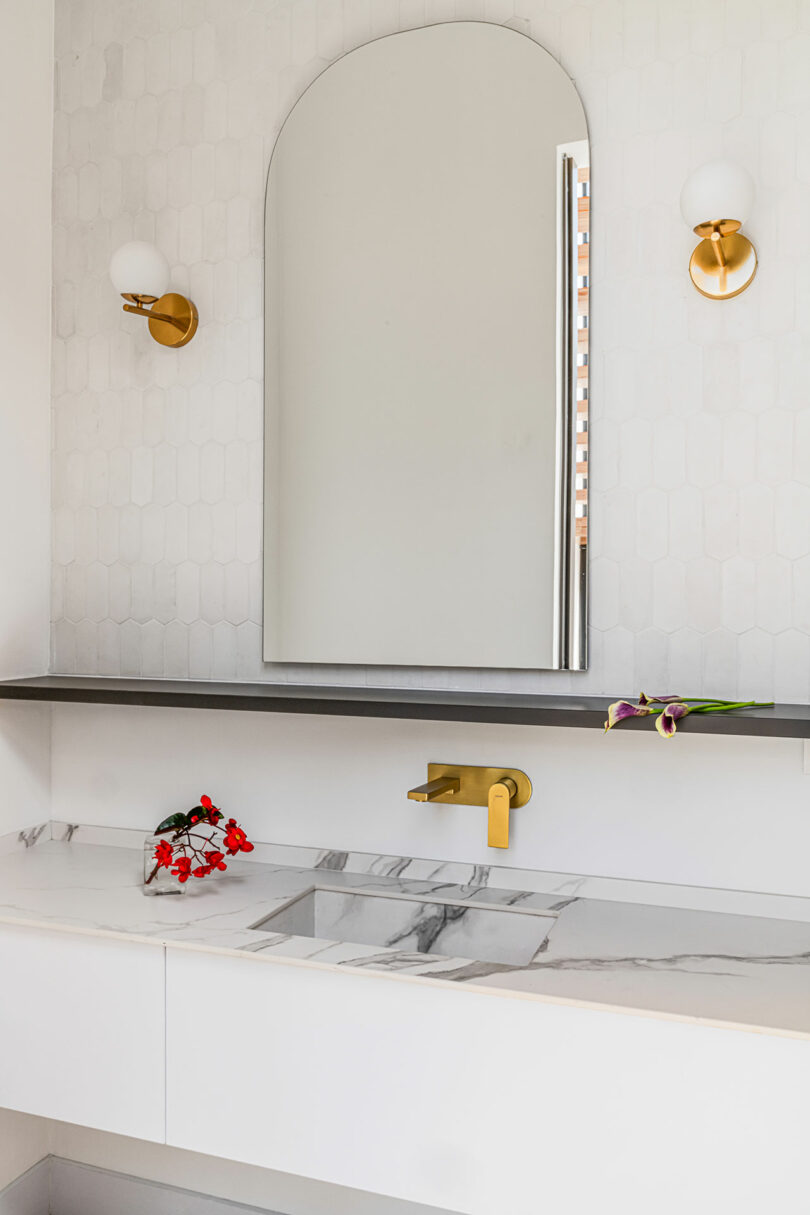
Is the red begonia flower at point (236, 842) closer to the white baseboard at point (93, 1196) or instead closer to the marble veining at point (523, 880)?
the marble veining at point (523, 880)

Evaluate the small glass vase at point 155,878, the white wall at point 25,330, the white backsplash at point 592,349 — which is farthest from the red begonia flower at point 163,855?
the white wall at point 25,330

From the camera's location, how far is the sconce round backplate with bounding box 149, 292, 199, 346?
1.91m

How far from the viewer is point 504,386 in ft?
5.52

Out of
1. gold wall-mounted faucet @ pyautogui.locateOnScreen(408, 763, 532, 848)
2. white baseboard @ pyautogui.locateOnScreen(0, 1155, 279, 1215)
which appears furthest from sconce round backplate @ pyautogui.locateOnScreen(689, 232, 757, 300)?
white baseboard @ pyautogui.locateOnScreen(0, 1155, 279, 1215)

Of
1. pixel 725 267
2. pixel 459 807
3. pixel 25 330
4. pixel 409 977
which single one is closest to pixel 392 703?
pixel 459 807

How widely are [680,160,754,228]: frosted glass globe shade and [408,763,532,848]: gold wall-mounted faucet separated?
0.96 meters

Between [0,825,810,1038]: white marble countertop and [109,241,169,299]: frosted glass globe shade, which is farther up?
[109,241,169,299]: frosted glass globe shade

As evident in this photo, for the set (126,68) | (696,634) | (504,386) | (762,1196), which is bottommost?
(762,1196)

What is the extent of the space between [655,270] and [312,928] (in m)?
1.30

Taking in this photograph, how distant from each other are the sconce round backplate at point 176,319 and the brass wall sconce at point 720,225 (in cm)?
97

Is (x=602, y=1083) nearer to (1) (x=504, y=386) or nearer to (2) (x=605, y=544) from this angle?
(2) (x=605, y=544)

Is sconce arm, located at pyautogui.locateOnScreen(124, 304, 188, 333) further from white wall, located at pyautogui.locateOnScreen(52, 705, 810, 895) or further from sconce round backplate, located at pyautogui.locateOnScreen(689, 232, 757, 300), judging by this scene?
sconce round backplate, located at pyautogui.locateOnScreen(689, 232, 757, 300)

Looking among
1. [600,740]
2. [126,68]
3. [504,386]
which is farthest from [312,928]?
[126,68]

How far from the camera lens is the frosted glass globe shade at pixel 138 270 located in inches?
71.4
